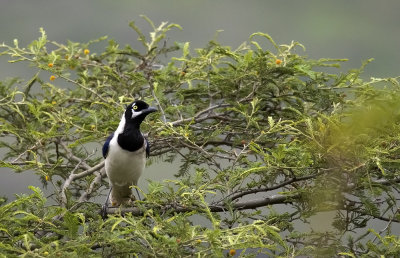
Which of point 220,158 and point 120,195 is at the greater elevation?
point 220,158

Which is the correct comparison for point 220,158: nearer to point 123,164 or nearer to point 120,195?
point 123,164

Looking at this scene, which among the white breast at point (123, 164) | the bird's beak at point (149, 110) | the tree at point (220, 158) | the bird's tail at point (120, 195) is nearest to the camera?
the tree at point (220, 158)

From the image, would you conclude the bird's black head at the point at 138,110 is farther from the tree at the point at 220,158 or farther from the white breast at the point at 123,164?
the white breast at the point at 123,164

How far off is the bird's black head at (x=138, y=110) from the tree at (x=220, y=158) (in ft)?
0.27

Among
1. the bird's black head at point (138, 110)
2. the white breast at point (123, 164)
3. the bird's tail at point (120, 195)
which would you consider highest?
the bird's black head at point (138, 110)

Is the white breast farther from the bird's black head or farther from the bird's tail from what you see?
the bird's black head

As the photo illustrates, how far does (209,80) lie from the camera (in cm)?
716

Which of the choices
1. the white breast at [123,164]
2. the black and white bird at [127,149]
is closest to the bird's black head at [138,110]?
the black and white bird at [127,149]

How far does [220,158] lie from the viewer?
21.4ft

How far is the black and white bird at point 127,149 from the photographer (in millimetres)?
6758

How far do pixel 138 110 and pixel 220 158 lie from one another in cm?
71

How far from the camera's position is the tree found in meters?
5.17

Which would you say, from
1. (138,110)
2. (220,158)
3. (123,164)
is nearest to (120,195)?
(123,164)

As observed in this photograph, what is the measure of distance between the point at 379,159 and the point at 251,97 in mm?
1947
